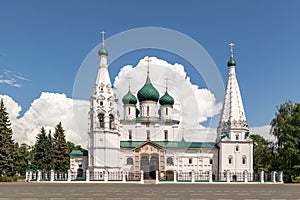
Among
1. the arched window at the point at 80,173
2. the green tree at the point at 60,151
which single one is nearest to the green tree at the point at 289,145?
the arched window at the point at 80,173

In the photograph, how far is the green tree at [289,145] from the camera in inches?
1647

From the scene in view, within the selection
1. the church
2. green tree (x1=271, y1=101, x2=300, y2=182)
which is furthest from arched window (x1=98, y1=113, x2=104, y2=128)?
green tree (x1=271, y1=101, x2=300, y2=182)

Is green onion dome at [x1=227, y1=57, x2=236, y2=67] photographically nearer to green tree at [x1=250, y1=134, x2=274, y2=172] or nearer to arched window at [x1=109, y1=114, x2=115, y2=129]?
green tree at [x1=250, y1=134, x2=274, y2=172]

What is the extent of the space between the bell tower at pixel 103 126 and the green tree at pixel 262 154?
64.8 feet

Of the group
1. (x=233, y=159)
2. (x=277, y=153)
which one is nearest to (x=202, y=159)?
(x=233, y=159)

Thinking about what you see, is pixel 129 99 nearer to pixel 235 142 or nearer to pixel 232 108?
pixel 232 108

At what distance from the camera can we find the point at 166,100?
5978 centimetres

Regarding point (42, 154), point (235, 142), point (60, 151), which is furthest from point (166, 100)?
point (42, 154)

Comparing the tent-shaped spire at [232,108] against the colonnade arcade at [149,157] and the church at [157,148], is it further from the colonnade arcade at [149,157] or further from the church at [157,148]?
the colonnade arcade at [149,157]

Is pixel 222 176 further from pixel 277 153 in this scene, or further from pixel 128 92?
pixel 128 92

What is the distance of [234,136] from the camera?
51125 millimetres

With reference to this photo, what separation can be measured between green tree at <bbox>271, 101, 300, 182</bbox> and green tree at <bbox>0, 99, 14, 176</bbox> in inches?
1229

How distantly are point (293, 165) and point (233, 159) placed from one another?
9000 millimetres

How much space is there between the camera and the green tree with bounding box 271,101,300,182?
41831 millimetres
